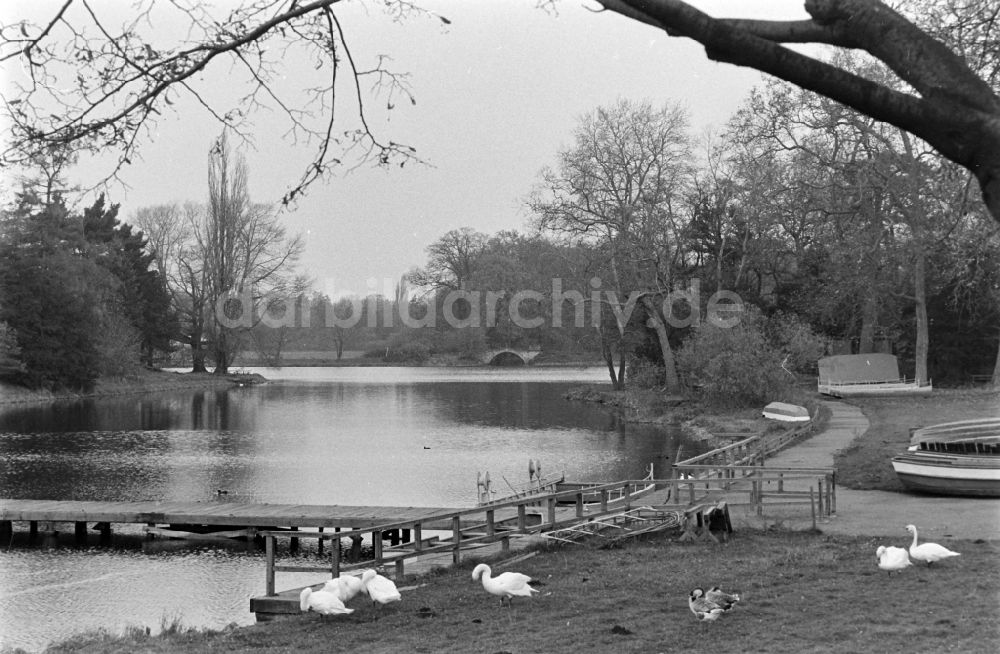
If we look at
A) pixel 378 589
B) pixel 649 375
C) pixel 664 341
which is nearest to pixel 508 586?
pixel 378 589

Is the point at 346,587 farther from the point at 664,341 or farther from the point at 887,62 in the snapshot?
the point at 664,341

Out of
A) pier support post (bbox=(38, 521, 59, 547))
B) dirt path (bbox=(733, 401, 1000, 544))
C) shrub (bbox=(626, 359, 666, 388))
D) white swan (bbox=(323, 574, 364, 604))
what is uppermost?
shrub (bbox=(626, 359, 666, 388))

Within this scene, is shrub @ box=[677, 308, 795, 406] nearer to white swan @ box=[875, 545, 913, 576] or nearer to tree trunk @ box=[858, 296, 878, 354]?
tree trunk @ box=[858, 296, 878, 354]

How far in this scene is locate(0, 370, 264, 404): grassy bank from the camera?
2522 inches

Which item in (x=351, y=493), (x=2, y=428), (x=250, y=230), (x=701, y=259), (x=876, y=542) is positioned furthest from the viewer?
(x=250, y=230)

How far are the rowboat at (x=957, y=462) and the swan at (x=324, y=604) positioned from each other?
12.7 m

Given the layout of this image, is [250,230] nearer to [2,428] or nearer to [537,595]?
[2,428]

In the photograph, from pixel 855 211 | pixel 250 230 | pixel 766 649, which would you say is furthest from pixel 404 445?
pixel 250 230

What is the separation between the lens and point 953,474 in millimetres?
18891

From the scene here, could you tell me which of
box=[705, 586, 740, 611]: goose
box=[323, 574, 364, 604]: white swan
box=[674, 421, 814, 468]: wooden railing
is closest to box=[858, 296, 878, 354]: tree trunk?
box=[674, 421, 814, 468]: wooden railing

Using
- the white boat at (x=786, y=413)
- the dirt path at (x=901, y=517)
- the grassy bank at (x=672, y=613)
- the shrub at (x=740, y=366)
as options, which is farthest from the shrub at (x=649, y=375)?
the grassy bank at (x=672, y=613)

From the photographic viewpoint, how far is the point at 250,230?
84.2 m

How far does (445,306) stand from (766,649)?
107184 mm

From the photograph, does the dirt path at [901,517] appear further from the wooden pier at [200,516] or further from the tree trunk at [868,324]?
the tree trunk at [868,324]
